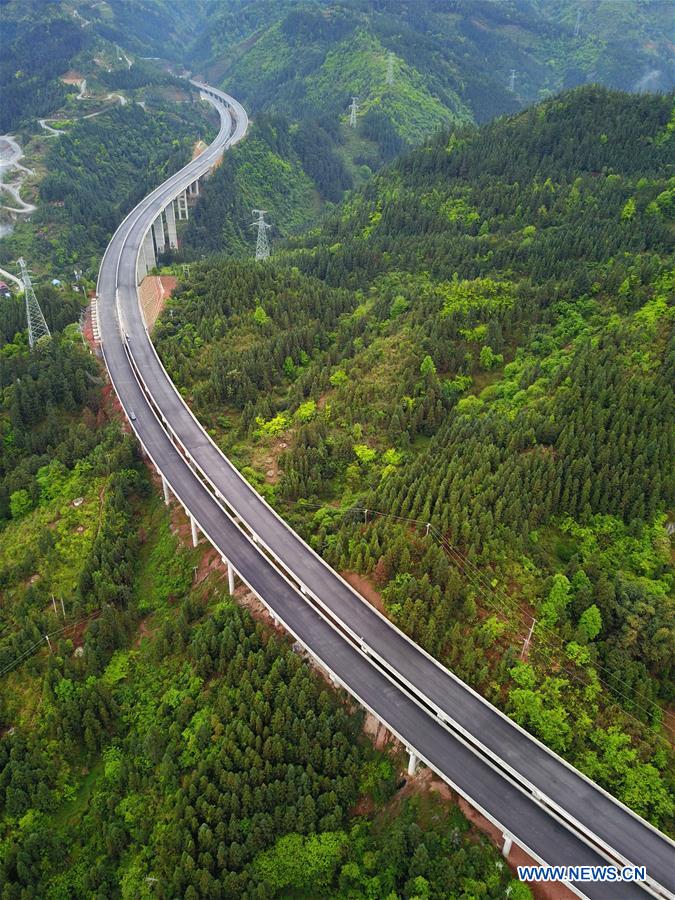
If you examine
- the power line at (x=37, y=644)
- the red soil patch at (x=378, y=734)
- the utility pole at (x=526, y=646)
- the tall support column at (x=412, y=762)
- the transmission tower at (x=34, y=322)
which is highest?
the transmission tower at (x=34, y=322)

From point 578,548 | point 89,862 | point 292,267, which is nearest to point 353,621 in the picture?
point 578,548

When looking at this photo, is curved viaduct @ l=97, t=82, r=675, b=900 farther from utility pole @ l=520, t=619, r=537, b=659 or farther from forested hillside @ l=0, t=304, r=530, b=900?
utility pole @ l=520, t=619, r=537, b=659

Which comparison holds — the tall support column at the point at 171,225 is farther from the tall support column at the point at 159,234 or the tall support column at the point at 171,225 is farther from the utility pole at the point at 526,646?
the utility pole at the point at 526,646

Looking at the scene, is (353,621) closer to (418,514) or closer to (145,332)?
(418,514)

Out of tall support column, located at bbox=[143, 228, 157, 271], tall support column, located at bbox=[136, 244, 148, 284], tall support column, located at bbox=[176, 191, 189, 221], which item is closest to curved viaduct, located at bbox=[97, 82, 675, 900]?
tall support column, located at bbox=[136, 244, 148, 284]

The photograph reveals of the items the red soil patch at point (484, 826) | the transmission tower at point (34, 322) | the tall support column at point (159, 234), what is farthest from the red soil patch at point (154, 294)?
the red soil patch at point (484, 826)
